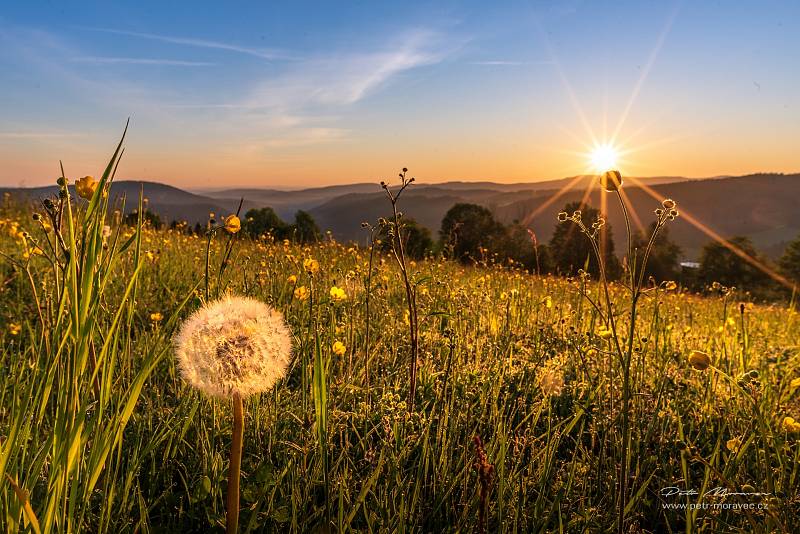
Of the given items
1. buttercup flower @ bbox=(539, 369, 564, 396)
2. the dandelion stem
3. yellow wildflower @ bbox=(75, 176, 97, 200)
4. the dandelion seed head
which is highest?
yellow wildflower @ bbox=(75, 176, 97, 200)

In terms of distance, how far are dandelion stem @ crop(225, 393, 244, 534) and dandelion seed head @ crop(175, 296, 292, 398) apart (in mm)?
63

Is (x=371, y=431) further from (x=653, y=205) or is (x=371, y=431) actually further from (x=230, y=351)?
(x=653, y=205)

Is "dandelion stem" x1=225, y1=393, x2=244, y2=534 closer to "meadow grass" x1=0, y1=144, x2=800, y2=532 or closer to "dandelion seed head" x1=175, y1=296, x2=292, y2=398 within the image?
"dandelion seed head" x1=175, y1=296, x2=292, y2=398

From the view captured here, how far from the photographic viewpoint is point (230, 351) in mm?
1332

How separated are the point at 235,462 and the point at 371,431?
44.2 inches

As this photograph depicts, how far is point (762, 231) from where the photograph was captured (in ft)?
573

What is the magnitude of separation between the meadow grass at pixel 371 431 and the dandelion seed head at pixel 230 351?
0.31ft

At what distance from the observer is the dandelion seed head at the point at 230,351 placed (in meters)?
1.30

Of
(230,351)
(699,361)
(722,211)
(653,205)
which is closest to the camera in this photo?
(230,351)

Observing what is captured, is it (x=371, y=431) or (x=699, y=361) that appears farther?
(x=371, y=431)

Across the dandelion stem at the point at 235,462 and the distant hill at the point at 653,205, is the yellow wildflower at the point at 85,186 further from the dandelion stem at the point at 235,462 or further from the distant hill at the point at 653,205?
the distant hill at the point at 653,205

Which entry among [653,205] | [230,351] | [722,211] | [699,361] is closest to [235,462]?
[230,351]

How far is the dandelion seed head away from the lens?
130cm

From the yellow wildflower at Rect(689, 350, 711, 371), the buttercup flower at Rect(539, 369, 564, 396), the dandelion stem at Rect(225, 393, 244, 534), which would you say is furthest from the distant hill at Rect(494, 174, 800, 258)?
the dandelion stem at Rect(225, 393, 244, 534)
